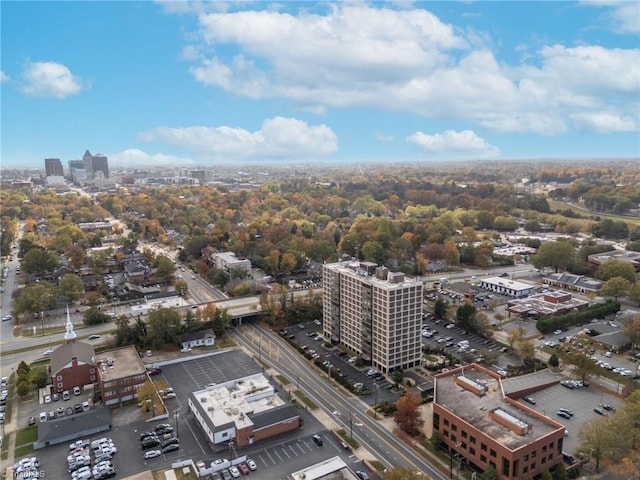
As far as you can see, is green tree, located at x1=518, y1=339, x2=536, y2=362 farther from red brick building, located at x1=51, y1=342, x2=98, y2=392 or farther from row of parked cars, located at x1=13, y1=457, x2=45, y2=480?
row of parked cars, located at x1=13, y1=457, x2=45, y2=480

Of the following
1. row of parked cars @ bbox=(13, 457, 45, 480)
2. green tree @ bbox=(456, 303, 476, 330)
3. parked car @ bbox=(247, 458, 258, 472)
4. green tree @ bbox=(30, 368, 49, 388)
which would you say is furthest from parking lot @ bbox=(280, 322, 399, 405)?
row of parked cars @ bbox=(13, 457, 45, 480)

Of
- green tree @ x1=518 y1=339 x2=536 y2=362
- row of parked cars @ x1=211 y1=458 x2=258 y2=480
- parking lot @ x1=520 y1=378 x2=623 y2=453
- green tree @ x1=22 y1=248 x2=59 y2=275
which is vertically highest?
green tree @ x1=22 y1=248 x2=59 y2=275

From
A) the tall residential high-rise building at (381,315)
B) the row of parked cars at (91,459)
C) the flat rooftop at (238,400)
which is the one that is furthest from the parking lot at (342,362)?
the row of parked cars at (91,459)

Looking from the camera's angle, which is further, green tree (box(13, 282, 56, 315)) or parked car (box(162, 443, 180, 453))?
green tree (box(13, 282, 56, 315))

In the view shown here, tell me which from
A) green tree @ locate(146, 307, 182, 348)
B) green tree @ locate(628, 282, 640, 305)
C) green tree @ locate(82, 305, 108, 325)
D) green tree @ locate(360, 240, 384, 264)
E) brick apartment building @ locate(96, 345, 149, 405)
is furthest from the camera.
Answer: green tree @ locate(360, 240, 384, 264)

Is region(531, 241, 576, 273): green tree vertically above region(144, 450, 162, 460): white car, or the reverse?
region(531, 241, 576, 273): green tree

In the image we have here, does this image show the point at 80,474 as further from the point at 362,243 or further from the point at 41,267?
the point at 362,243

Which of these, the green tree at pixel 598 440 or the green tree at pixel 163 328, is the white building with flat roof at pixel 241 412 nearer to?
the green tree at pixel 163 328
